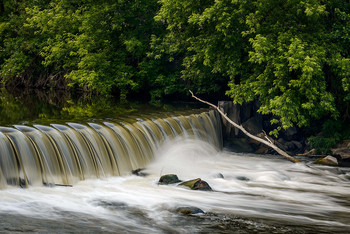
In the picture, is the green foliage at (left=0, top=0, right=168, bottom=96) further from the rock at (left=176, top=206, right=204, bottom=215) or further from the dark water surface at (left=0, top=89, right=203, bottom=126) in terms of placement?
the rock at (left=176, top=206, right=204, bottom=215)

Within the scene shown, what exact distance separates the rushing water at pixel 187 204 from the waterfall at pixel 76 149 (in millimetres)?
373

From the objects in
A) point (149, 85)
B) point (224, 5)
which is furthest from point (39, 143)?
point (149, 85)

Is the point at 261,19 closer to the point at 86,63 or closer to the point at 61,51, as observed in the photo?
the point at 86,63

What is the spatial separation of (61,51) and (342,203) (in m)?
21.3

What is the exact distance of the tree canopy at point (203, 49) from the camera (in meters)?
15.8

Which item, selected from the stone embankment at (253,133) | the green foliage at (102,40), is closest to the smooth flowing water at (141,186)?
the stone embankment at (253,133)

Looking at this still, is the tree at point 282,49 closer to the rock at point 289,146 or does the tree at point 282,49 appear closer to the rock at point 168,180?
the rock at point 289,146

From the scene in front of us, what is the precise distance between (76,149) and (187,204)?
3.64 meters

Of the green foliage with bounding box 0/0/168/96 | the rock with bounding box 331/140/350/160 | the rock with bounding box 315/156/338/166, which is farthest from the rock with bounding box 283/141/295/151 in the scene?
the green foliage with bounding box 0/0/168/96

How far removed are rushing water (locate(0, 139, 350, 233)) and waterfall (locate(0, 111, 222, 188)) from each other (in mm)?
373

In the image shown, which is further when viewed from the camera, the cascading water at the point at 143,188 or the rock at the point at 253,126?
Answer: the rock at the point at 253,126

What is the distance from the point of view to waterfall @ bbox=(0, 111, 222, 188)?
9.86m

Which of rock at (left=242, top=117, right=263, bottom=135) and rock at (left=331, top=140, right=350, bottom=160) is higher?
rock at (left=242, top=117, right=263, bottom=135)

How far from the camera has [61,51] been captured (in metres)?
27.5
